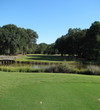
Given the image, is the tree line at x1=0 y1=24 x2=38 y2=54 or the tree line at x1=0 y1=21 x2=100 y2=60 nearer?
the tree line at x1=0 y1=21 x2=100 y2=60

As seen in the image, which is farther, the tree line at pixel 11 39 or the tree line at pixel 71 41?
the tree line at pixel 11 39

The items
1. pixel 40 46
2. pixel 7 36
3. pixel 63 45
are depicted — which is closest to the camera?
pixel 7 36

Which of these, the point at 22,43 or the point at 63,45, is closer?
the point at 22,43

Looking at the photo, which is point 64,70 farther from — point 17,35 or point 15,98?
point 17,35

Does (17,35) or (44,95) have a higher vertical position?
(17,35)

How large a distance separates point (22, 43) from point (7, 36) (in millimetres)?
6841

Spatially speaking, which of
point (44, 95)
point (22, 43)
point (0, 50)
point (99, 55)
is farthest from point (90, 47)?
point (44, 95)

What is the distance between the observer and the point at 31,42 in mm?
75688

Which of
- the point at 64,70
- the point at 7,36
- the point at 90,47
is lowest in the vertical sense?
the point at 64,70

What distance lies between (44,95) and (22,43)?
58131 millimetres

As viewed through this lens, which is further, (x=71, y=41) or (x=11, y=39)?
(x=71, y=41)

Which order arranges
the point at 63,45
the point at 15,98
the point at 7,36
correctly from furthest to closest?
the point at 63,45, the point at 7,36, the point at 15,98

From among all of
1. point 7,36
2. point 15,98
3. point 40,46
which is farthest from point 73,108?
point 40,46

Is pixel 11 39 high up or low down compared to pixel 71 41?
up
